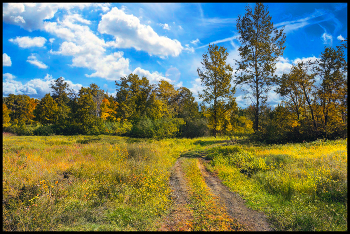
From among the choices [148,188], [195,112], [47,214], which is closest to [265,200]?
[148,188]

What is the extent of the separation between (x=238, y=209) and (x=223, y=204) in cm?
55

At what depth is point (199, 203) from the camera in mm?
6430

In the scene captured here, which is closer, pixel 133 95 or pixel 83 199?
pixel 83 199

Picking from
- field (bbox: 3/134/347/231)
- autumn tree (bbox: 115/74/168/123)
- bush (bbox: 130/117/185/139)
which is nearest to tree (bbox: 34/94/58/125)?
autumn tree (bbox: 115/74/168/123)

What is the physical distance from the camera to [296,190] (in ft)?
22.3

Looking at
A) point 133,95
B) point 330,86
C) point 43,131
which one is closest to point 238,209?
point 330,86

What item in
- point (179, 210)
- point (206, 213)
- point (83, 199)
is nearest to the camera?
point (206, 213)

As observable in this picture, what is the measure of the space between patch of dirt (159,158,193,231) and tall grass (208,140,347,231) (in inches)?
92.9

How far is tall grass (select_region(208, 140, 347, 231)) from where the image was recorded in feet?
16.4

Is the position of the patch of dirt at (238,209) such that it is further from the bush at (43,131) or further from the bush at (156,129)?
the bush at (43,131)

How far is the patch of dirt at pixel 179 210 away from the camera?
5000 millimetres

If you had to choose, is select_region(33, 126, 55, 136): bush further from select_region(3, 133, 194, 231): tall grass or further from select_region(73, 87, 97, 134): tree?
select_region(3, 133, 194, 231): tall grass

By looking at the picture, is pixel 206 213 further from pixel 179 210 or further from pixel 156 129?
pixel 156 129

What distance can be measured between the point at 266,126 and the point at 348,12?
19.4 metres
